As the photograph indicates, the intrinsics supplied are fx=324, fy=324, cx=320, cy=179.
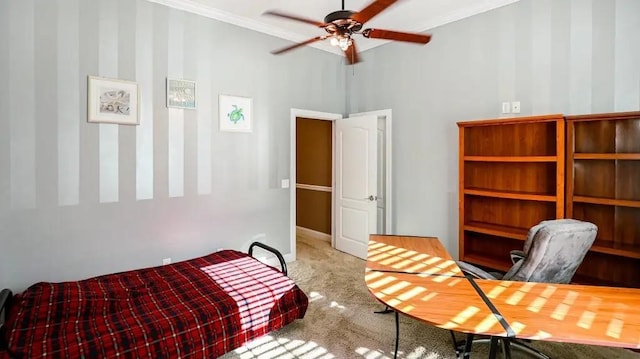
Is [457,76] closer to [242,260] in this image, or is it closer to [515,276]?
[515,276]

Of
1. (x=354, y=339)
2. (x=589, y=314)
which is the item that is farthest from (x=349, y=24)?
(x=354, y=339)

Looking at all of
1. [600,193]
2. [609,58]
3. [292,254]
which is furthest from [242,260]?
[609,58]

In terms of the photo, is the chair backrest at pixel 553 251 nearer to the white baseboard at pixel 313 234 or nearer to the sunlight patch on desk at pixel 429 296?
the sunlight patch on desk at pixel 429 296

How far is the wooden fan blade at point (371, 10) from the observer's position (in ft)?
6.32

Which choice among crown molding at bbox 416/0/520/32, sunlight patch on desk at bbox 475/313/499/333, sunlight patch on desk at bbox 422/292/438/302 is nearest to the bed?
sunlight patch on desk at bbox 422/292/438/302

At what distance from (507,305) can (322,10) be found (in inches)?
131

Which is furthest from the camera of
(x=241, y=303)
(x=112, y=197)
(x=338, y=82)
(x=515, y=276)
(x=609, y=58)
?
(x=338, y=82)

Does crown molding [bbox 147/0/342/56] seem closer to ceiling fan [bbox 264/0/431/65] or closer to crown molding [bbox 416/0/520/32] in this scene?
crown molding [bbox 416/0/520/32]

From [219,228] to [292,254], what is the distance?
1.14 meters

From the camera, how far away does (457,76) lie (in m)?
3.77

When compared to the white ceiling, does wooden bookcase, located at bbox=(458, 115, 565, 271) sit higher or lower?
lower

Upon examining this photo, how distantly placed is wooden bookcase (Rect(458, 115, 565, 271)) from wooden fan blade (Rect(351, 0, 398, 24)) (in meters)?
1.77

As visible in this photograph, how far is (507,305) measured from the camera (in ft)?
5.24

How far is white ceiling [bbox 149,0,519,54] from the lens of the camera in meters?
3.45
